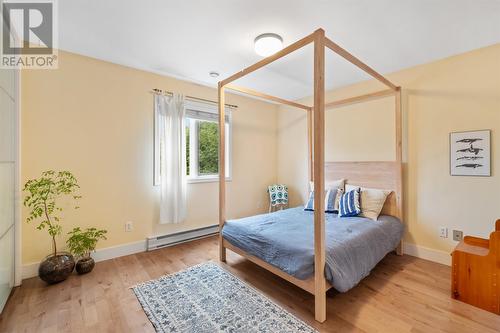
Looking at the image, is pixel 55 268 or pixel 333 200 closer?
pixel 55 268

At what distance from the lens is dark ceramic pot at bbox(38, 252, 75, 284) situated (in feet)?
6.90

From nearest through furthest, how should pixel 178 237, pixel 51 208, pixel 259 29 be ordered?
pixel 259 29, pixel 51 208, pixel 178 237

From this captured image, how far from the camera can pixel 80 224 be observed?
8.36 ft

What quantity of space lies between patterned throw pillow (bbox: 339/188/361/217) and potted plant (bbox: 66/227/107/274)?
9.64 feet

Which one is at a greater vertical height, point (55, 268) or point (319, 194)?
point (319, 194)

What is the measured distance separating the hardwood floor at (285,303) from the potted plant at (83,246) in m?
0.09

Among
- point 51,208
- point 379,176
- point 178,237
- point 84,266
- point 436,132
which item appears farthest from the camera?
point 178,237

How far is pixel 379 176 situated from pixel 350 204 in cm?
64

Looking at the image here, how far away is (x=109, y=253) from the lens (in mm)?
2705

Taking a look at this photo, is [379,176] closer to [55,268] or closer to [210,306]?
[210,306]

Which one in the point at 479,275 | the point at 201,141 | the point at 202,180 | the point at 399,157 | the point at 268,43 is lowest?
the point at 479,275

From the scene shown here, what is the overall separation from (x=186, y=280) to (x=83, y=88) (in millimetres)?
2458

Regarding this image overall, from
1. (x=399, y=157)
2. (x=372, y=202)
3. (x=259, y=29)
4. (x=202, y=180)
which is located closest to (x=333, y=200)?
(x=372, y=202)

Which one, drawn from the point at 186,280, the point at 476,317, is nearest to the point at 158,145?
the point at 186,280
